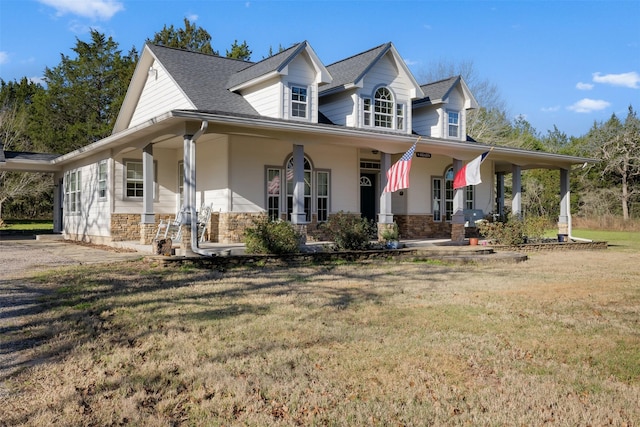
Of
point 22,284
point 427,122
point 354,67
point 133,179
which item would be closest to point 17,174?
point 133,179

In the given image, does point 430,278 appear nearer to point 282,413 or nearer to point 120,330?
point 120,330

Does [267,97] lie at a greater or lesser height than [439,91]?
lesser

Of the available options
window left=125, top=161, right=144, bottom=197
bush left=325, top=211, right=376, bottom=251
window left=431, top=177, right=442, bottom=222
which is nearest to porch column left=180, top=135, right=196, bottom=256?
bush left=325, top=211, right=376, bottom=251

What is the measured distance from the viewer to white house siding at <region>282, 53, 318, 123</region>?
16.2 meters

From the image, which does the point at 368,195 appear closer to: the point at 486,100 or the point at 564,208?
the point at 564,208

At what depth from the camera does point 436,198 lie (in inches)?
799

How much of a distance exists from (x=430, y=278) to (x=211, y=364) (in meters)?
6.27

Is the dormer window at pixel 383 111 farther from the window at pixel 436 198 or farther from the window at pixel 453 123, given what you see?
the window at pixel 436 198

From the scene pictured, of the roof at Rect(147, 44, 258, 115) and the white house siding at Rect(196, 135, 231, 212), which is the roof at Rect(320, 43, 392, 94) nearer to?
→ the roof at Rect(147, 44, 258, 115)

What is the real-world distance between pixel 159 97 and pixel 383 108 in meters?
7.43

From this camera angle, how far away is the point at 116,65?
38688 mm

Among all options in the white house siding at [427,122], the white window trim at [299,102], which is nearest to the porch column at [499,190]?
the white house siding at [427,122]

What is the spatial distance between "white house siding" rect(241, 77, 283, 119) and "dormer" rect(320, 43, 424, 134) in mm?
2306

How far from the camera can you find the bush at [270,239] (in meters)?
12.7
